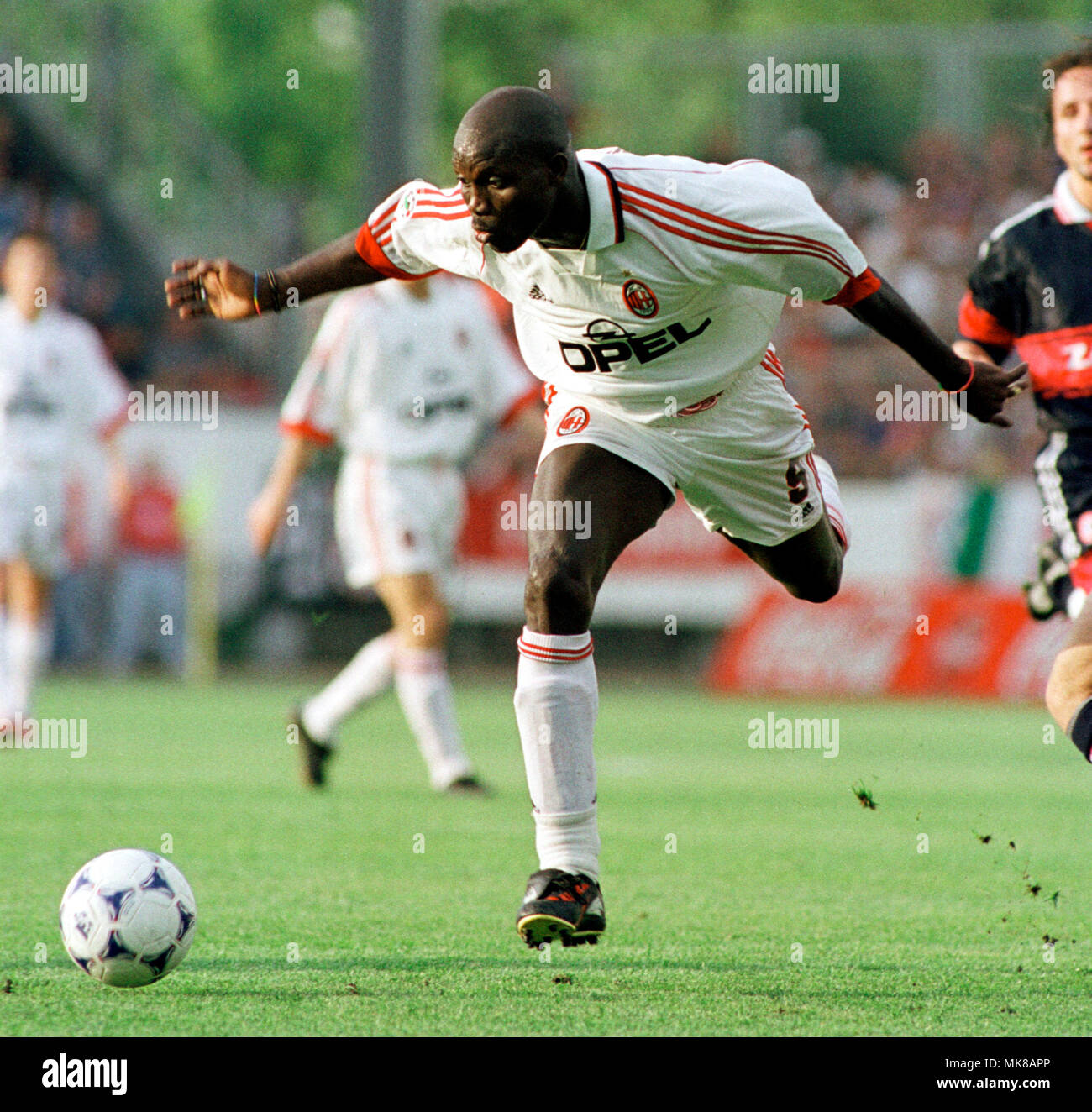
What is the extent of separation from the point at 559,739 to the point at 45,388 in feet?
23.7

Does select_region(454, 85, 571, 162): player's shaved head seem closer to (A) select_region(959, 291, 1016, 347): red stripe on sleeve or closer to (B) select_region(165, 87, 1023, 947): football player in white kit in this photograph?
(B) select_region(165, 87, 1023, 947): football player in white kit

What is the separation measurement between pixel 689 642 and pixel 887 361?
3.58 m

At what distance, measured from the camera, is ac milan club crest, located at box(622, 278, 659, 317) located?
178 inches

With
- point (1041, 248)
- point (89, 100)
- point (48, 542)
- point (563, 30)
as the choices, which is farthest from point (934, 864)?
point (563, 30)

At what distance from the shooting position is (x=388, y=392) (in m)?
8.88

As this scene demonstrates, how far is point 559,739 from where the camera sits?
4.63 m

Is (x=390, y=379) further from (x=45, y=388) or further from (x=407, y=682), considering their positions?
(x=45, y=388)

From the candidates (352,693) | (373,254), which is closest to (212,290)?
(373,254)

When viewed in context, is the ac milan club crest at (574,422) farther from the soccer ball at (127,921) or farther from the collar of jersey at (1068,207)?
the collar of jersey at (1068,207)

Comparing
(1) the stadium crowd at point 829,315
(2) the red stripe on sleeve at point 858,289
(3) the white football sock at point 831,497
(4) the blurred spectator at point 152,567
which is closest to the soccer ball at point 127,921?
(2) the red stripe on sleeve at point 858,289

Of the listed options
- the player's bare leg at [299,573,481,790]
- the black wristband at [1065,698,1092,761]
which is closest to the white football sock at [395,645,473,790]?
the player's bare leg at [299,573,481,790]

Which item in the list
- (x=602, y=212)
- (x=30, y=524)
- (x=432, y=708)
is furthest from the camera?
(x=30, y=524)

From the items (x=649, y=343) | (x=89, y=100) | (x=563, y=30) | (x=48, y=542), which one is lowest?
(x=649, y=343)

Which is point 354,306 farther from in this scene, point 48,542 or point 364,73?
point 364,73
